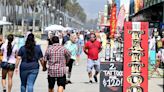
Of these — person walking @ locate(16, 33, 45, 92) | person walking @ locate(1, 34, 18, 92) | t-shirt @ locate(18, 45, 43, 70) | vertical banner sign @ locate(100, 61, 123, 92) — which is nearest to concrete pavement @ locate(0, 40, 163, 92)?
person walking @ locate(1, 34, 18, 92)

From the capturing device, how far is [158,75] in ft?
66.1

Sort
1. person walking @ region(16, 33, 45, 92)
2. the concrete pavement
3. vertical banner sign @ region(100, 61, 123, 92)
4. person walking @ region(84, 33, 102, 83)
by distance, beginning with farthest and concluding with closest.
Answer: person walking @ region(84, 33, 102, 83) → the concrete pavement → vertical banner sign @ region(100, 61, 123, 92) → person walking @ region(16, 33, 45, 92)

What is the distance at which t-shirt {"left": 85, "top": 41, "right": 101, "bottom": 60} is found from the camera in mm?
16906

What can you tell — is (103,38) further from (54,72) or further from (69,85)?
(54,72)

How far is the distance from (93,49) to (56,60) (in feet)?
18.0

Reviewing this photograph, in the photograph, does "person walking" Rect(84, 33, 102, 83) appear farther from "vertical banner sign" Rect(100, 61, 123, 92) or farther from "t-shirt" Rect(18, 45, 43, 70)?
"t-shirt" Rect(18, 45, 43, 70)

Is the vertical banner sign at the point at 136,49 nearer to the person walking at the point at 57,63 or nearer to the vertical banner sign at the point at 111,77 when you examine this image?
the vertical banner sign at the point at 111,77

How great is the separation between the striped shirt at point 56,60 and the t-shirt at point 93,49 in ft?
16.9

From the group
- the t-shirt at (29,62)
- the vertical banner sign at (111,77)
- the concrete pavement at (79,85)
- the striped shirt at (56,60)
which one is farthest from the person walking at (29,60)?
the concrete pavement at (79,85)

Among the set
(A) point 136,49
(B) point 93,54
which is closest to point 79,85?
(B) point 93,54

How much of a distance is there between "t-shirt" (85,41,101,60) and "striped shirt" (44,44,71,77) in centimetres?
514

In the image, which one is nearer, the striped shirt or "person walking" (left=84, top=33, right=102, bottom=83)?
the striped shirt

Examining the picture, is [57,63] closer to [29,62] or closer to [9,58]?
[29,62]

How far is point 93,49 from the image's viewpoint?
55.9ft
